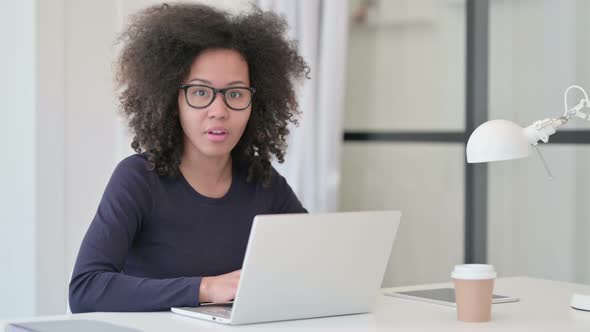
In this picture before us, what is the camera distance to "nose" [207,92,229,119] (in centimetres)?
218

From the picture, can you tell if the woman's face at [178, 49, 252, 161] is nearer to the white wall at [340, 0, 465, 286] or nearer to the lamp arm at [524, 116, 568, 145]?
the lamp arm at [524, 116, 568, 145]

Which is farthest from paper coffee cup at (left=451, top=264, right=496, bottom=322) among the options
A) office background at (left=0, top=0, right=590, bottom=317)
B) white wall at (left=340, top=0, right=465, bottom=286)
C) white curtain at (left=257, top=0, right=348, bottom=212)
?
white curtain at (left=257, top=0, right=348, bottom=212)

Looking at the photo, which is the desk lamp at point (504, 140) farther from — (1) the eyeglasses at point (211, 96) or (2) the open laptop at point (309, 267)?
(1) the eyeglasses at point (211, 96)


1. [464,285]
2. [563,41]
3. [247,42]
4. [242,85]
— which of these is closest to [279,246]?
[464,285]

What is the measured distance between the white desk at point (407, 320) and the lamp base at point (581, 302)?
2 cm

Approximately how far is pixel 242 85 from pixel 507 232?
4.70ft

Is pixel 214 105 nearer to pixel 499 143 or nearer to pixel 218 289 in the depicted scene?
pixel 218 289

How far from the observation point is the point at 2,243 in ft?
11.6

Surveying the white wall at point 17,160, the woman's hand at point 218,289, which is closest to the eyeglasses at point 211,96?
the woman's hand at point 218,289

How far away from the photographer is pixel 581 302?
1975mm

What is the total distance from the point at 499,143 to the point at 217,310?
0.61m

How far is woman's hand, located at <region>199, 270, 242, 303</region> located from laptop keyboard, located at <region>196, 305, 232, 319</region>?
1 centimetres

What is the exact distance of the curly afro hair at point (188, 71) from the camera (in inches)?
89.5

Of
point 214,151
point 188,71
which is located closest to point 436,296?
point 214,151
